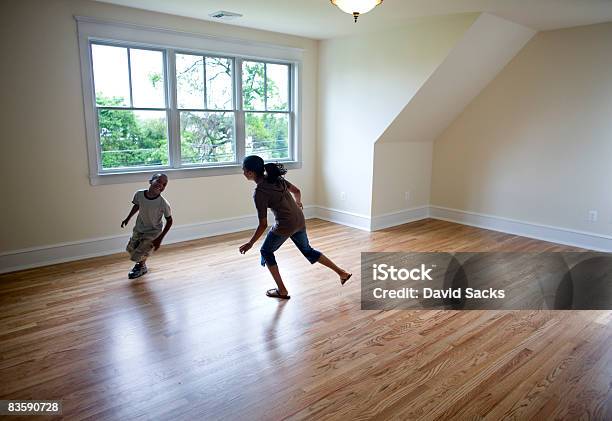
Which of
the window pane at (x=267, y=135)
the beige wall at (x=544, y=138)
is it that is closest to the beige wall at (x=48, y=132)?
the window pane at (x=267, y=135)

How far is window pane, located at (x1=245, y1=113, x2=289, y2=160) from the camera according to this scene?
18.5 feet

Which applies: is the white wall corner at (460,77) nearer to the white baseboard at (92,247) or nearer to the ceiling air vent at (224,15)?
the ceiling air vent at (224,15)

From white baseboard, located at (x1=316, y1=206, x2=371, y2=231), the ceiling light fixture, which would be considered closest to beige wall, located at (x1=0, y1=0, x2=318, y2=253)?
the ceiling light fixture

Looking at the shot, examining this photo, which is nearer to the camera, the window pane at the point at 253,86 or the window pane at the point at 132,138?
the window pane at the point at 132,138

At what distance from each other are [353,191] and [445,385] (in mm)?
3702

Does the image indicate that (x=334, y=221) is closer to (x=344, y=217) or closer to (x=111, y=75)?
(x=344, y=217)

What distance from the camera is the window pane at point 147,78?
180 inches

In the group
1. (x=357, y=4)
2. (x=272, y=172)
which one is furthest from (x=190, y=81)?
(x=357, y=4)

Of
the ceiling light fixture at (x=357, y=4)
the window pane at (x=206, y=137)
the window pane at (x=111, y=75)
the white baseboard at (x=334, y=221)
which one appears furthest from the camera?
the window pane at (x=206, y=137)

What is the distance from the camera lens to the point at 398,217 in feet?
19.9

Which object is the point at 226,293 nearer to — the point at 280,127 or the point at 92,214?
the point at 92,214

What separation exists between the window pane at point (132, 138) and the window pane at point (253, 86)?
1.11 metres

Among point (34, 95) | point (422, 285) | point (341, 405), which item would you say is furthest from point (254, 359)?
point (34, 95)

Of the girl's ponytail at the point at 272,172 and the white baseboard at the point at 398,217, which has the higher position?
the girl's ponytail at the point at 272,172
